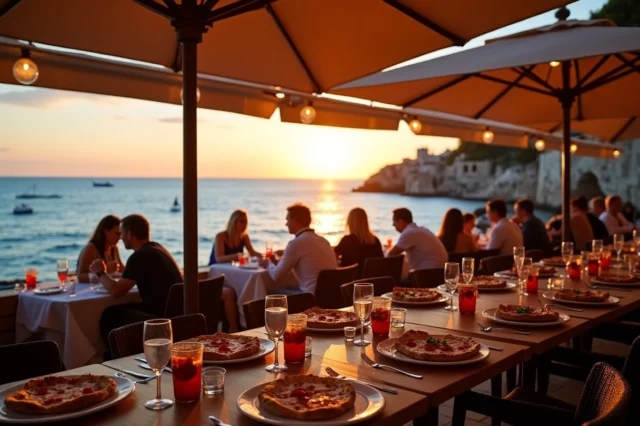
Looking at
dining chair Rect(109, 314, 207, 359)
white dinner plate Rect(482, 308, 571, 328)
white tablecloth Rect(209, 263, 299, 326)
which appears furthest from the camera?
white tablecloth Rect(209, 263, 299, 326)

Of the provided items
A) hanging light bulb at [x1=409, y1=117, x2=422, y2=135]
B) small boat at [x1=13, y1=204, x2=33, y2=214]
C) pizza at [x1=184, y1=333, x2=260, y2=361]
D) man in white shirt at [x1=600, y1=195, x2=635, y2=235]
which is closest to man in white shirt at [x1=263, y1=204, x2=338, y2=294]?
pizza at [x1=184, y1=333, x2=260, y2=361]

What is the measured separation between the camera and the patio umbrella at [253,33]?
3154 millimetres

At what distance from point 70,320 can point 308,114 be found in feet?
9.56

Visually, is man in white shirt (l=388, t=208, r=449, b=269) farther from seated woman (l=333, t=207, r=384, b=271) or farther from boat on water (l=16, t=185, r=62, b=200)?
boat on water (l=16, t=185, r=62, b=200)

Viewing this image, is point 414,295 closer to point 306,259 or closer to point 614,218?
point 306,259

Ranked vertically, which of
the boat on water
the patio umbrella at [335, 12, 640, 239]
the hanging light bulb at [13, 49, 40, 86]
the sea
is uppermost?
the patio umbrella at [335, 12, 640, 239]

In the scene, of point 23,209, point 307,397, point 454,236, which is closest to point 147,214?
point 23,209

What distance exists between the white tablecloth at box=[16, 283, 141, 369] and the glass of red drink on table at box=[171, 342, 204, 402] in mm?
2503

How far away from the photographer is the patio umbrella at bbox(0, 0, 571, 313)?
3.15m

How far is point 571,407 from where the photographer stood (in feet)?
8.14

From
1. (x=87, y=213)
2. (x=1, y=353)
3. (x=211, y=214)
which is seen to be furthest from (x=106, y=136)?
(x=1, y=353)

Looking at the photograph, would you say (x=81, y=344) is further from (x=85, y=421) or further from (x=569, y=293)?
(x=569, y=293)

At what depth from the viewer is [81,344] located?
395 cm

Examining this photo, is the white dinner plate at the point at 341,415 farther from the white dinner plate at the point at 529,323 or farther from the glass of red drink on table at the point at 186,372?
the white dinner plate at the point at 529,323
